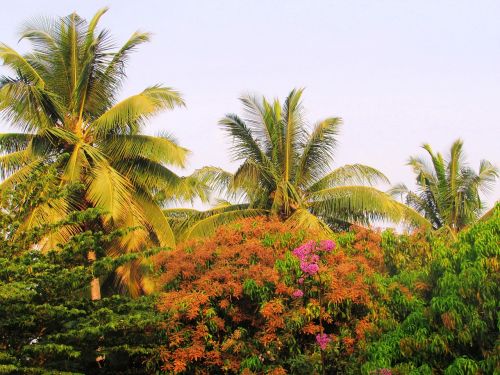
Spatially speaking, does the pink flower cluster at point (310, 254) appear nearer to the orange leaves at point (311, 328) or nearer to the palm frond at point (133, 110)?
the orange leaves at point (311, 328)

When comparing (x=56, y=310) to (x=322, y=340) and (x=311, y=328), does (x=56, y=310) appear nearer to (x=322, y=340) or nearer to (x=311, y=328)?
(x=311, y=328)

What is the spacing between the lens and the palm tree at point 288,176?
1900 cm

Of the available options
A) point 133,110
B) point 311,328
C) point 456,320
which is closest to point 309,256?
point 311,328

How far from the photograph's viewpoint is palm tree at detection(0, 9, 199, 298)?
17.0m

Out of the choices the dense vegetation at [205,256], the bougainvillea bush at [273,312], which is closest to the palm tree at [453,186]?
the dense vegetation at [205,256]

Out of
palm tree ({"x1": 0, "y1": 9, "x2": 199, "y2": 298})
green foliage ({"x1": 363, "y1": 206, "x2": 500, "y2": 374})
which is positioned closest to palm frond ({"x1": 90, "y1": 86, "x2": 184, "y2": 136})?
palm tree ({"x1": 0, "y1": 9, "x2": 199, "y2": 298})

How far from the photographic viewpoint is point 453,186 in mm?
23500

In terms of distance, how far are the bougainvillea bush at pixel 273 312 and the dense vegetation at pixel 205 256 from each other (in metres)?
0.04

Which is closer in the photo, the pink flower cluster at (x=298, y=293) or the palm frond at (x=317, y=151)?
the pink flower cluster at (x=298, y=293)

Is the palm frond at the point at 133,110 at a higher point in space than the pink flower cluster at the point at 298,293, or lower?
higher

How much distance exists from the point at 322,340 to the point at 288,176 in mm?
7315

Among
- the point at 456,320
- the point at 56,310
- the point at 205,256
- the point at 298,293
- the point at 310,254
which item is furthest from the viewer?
the point at 205,256

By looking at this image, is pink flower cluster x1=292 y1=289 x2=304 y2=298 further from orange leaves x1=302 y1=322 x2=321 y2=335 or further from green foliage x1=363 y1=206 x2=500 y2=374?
green foliage x1=363 y1=206 x2=500 y2=374

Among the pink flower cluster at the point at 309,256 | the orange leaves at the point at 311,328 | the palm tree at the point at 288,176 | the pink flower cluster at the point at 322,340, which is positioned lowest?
the pink flower cluster at the point at 322,340
